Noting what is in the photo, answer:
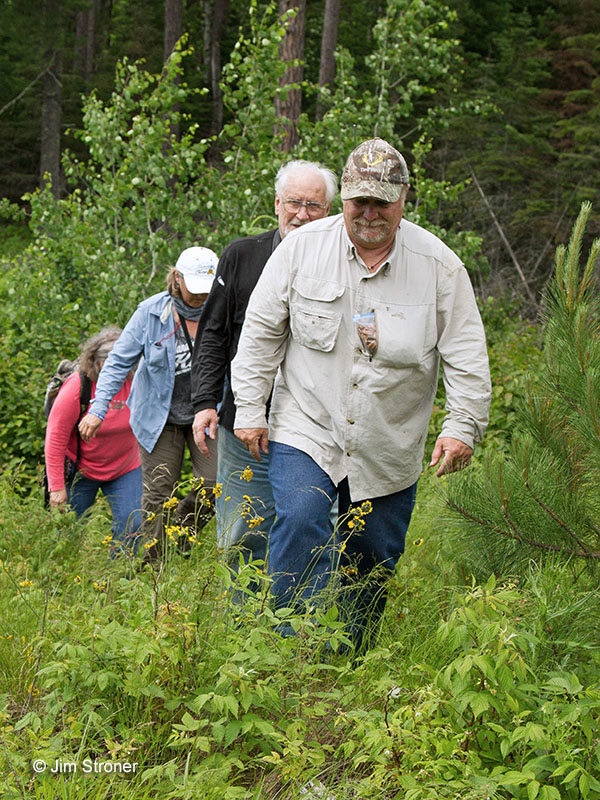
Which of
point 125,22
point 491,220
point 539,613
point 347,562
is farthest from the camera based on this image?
point 125,22

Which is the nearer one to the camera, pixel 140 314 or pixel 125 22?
pixel 140 314

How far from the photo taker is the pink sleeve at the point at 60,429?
527 centimetres

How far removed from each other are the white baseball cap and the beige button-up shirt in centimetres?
145

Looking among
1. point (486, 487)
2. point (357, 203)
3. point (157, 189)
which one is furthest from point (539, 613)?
point (157, 189)

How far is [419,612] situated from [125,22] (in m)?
30.6

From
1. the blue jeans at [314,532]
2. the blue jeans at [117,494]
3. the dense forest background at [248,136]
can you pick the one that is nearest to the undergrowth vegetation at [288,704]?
the blue jeans at [314,532]

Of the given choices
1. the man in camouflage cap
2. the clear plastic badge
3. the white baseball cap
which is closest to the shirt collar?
the man in camouflage cap

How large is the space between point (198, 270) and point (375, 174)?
1825mm

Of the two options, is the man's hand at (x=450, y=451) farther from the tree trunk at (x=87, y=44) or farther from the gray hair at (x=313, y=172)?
the tree trunk at (x=87, y=44)

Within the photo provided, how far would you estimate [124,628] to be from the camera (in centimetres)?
291

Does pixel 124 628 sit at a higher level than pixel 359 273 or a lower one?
lower

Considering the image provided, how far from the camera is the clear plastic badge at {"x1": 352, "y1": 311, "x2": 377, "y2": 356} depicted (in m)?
3.47

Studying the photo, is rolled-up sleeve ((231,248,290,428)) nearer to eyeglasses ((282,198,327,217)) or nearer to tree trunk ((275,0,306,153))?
eyeglasses ((282,198,327,217))

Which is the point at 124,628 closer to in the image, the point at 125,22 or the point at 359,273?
the point at 359,273
